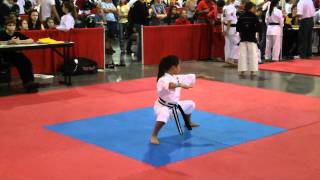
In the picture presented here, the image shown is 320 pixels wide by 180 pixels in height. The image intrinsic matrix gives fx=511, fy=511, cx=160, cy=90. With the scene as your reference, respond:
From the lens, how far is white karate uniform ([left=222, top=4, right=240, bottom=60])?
12977mm

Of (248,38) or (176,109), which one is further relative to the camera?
(248,38)

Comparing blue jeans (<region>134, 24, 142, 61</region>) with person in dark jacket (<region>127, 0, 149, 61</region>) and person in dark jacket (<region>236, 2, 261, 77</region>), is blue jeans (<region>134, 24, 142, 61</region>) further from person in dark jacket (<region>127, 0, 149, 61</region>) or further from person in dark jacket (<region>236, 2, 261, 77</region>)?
person in dark jacket (<region>236, 2, 261, 77</region>)

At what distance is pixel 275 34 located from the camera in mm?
13719

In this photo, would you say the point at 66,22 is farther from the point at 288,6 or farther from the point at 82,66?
the point at 288,6

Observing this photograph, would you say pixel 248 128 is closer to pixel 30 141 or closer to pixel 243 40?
pixel 30 141

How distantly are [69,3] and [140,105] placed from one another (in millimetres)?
4403

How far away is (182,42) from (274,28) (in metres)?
2.51

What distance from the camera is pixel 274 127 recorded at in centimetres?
709

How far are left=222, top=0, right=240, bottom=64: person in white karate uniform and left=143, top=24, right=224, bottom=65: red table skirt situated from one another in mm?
823

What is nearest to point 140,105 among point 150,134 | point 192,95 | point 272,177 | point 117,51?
point 192,95

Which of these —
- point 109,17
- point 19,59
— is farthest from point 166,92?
point 109,17

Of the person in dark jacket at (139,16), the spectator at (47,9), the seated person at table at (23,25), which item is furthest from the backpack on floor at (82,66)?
the person in dark jacket at (139,16)


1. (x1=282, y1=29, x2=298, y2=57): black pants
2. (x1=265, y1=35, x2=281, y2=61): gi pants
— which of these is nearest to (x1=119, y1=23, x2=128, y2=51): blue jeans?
(x1=265, y1=35, x2=281, y2=61): gi pants

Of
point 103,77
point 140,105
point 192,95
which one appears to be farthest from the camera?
point 103,77
